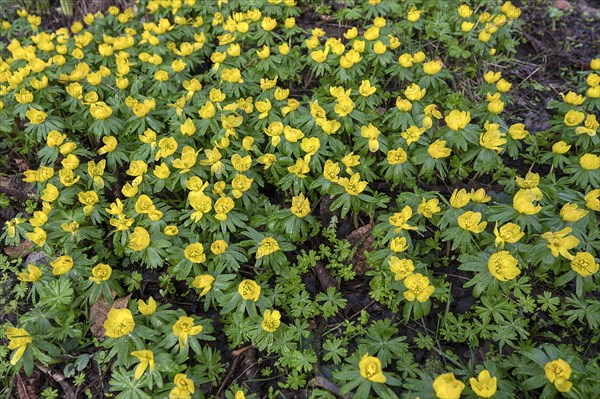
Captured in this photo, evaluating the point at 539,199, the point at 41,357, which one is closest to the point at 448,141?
the point at 539,199

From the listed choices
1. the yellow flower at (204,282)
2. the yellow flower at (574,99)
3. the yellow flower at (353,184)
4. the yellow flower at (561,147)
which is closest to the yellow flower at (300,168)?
the yellow flower at (353,184)

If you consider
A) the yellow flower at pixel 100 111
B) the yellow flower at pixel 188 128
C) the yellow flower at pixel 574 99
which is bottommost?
the yellow flower at pixel 574 99

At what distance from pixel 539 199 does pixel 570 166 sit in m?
0.61

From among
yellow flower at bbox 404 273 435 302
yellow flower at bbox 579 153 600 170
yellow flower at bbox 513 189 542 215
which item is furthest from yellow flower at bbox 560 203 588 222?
yellow flower at bbox 404 273 435 302

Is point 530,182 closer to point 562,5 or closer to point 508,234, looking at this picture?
point 508,234

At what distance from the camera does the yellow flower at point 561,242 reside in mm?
2564

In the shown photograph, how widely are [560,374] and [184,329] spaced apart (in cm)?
194

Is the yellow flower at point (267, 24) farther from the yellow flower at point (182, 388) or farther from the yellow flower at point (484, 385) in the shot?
the yellow flower at point (484, 385)

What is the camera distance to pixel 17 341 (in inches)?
101

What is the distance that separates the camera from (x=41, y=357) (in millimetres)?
2615

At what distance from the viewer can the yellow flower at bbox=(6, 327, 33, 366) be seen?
101 inches

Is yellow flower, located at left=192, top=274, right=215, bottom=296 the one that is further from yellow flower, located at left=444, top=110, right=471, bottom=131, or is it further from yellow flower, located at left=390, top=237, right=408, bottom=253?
yellow flower, located at left=444, top=110, right=471, bottom=131

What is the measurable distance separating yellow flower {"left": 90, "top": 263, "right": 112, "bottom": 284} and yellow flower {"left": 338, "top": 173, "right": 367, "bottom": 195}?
1.56m

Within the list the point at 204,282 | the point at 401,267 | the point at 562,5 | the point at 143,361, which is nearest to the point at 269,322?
the point at 204,282
